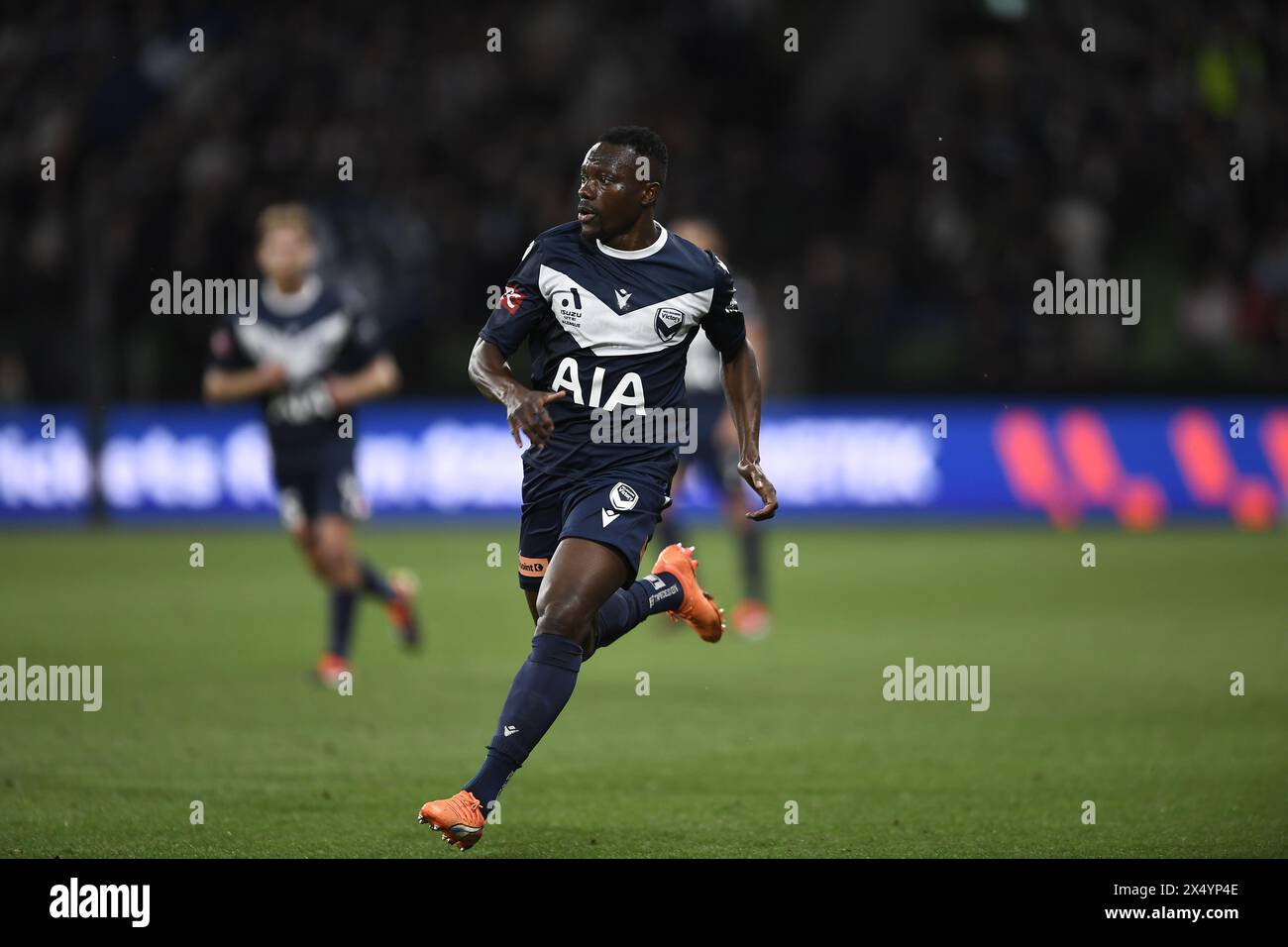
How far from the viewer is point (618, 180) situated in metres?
6.46

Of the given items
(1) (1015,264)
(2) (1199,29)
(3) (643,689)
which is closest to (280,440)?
(3) (643,689)

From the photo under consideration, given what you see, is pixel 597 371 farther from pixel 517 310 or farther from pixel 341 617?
pixel 341 617

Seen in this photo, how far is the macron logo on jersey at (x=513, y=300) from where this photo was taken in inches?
257

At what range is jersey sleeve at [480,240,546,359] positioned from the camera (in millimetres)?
6496

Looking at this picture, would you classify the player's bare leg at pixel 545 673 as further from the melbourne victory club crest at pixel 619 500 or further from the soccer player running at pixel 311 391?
the soccer player running at pixel 311 391

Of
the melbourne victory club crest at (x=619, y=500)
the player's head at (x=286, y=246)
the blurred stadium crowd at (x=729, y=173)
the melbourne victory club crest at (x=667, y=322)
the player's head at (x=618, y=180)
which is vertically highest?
the blurred stadium crowd at (x=729, y=173)

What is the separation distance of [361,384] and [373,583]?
125cm

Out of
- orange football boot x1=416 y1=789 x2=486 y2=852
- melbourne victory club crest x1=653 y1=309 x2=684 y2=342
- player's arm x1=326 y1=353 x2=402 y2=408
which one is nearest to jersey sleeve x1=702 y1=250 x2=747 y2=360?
melbourne victory club crest x1=653 y1=309 x2=684 y2=342

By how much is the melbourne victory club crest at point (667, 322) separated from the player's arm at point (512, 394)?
1.35 feet

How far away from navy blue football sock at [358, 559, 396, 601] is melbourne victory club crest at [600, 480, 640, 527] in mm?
4478

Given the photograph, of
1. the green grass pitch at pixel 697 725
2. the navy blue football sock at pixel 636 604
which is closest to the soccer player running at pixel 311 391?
the green grass pitch at pixel 697 725

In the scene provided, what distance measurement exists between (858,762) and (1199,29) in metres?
17.0
